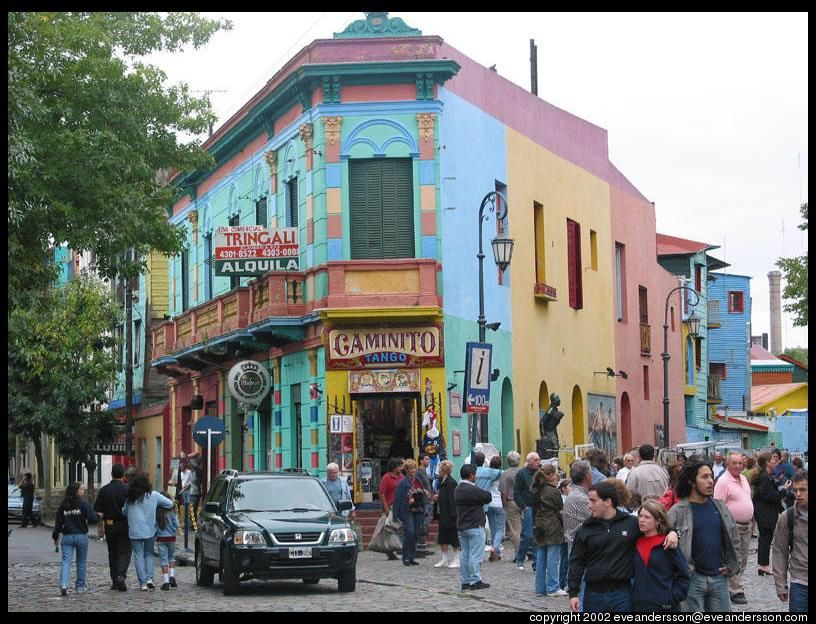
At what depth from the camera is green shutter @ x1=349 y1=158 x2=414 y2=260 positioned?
31641 millimetres

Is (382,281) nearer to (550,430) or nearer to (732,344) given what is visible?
(550,430)

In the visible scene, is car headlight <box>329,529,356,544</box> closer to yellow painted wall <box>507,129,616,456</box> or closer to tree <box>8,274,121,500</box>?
yellow painted wall <box>507,129,616,456</box>

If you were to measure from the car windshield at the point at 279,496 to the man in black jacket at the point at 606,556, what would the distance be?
32.7ft

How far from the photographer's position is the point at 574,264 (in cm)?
4028

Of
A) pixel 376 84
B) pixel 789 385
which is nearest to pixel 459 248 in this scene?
pixel 376 84

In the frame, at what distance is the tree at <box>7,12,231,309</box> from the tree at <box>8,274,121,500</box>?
24.5 m

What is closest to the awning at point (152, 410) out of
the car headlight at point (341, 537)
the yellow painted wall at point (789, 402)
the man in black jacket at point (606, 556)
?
the car headlight at point (341, 537)

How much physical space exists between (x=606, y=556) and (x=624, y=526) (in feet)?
0.88

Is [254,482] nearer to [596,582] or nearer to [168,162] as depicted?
Answer: [168,162]

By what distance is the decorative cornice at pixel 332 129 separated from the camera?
31.8 m

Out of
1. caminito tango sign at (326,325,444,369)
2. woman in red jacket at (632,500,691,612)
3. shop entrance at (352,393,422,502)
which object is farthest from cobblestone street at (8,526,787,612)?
caminito tango sign at (326,325,444,369)

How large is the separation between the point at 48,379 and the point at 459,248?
20.8 metres

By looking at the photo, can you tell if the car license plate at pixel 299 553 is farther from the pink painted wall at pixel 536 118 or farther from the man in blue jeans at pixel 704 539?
the pink painted wall at pixel 536 118

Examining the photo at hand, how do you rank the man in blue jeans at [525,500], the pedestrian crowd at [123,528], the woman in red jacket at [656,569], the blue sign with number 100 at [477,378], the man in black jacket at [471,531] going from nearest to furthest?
the woman in red jacket at [656,569] → the man in black jacket at [471,531] → the pedestrian crowd at [123,528] → the man in blue jeans at [525,500] → the blue sign with number 100 at [477,378]
